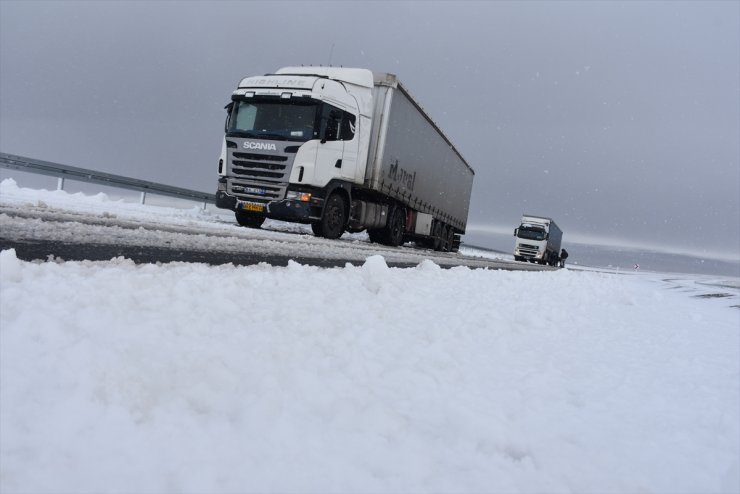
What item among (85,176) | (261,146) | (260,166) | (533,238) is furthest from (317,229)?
(533,238)

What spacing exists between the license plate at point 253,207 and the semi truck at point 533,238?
85.5 ft

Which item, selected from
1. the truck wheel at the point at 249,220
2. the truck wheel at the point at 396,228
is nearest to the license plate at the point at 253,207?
the truck wheel at the point at 249,220

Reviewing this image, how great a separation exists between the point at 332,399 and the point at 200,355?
511 millimetres

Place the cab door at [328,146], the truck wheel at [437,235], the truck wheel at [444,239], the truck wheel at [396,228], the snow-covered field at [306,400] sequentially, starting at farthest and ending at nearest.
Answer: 1. the truck wheel at [444,239]
2. the truck wheel at [437,235]
3. the truck wheel at [396,228]
4. the cab door at [328,146]
5. the snow-covered field at [306,400]

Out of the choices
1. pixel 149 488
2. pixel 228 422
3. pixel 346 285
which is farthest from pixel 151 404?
pixel 346 285

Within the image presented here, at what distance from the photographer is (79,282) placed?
245cm

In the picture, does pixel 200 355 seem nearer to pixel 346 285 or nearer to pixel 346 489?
pixel 346 489

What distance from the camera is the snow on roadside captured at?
131 cm

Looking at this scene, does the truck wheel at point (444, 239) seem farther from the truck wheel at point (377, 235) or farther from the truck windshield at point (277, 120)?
the truck windshield at point (277, 120)

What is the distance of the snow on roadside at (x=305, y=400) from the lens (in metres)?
1.31

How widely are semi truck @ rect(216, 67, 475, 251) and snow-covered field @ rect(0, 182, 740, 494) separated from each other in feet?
29.4

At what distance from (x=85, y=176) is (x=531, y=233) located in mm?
28118

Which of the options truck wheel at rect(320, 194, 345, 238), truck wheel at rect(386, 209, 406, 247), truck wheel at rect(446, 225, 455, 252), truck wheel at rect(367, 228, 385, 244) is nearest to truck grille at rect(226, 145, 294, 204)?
truck wheel at rect(320, 194, 345, 238)

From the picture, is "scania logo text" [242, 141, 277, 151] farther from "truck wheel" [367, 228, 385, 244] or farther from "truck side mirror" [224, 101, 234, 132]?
"truck wheel" [367, 228, 385, 244]
